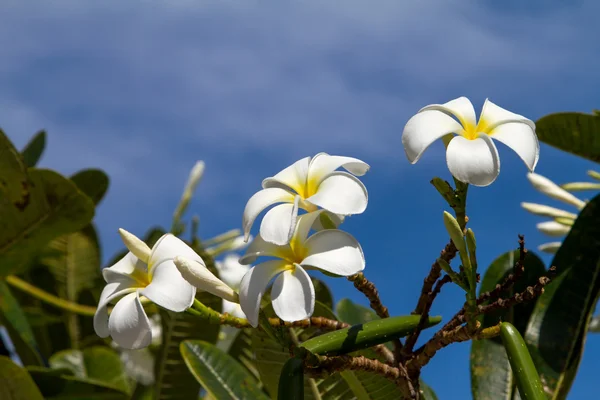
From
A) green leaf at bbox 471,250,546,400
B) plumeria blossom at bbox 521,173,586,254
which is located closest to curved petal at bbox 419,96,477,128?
green leaf at bbox 471,250,546,400

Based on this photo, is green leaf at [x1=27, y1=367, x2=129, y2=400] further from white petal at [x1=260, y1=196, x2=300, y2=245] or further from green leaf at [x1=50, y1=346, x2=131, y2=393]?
white petal at [x1=260, y1=196, x2=300, y2=245]

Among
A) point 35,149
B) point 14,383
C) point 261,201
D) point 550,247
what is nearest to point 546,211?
point 550,247

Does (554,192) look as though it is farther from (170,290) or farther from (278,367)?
(170,290)

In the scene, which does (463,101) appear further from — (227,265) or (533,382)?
(227,265)

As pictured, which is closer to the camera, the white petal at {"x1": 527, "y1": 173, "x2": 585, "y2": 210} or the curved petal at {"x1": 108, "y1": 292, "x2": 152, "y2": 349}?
the curved petal at {"x1": 108, "y1": 292, "x2": 152, "y2": 349}

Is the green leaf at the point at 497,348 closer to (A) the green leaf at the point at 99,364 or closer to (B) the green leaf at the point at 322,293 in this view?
(B) the green leaf at the point at 322,293

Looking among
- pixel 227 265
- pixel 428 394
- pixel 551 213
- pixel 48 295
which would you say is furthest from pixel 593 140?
pixel 48 295
